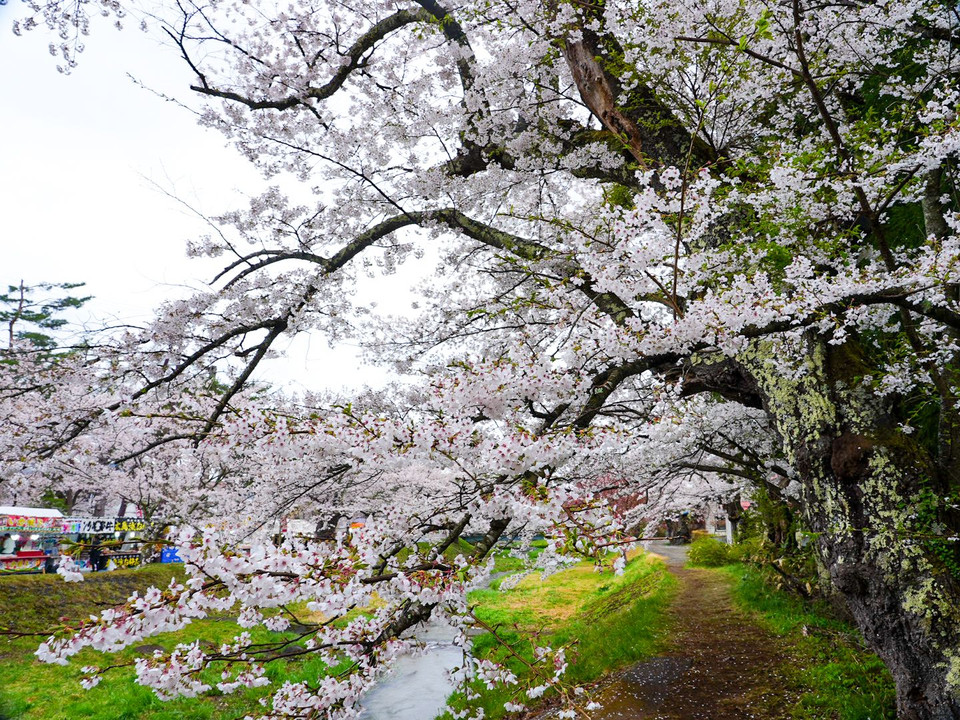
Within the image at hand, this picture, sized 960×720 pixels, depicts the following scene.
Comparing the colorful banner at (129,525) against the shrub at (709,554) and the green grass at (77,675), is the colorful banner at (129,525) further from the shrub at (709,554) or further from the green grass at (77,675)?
the shrub at (709,554)

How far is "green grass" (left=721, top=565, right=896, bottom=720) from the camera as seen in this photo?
15.4 ft

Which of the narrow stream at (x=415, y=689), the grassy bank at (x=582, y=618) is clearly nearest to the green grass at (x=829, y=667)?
the grassy bank at (x=582, y=618)

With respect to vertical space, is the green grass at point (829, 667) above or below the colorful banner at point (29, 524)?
Result: below

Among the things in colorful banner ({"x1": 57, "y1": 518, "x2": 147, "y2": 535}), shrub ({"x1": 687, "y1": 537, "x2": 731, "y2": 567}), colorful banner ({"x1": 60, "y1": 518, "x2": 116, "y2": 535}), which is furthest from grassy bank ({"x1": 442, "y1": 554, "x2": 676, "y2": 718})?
colorful banner ({"x1": 60, "y1": 518, "x2": 116, "y2": 535})

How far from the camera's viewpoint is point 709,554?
16.4 meters

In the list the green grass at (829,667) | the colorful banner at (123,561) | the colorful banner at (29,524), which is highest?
the colorful banner at (29,524)

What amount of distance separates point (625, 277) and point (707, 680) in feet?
18.2

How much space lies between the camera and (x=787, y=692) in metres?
5.55

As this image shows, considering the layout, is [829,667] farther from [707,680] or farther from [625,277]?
[625,277]

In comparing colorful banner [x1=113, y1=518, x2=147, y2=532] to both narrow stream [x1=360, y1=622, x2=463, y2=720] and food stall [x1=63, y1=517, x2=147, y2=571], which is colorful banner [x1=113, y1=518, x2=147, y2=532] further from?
narrow stream [x1=360, y1=622, x2=463, y2=720]

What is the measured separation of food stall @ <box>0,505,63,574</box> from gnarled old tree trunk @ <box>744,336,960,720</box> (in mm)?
15554

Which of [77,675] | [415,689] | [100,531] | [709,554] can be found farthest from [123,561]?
[709,554]

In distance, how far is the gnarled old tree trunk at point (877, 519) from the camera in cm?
347

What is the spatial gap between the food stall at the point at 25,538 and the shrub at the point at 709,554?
59.5ft
